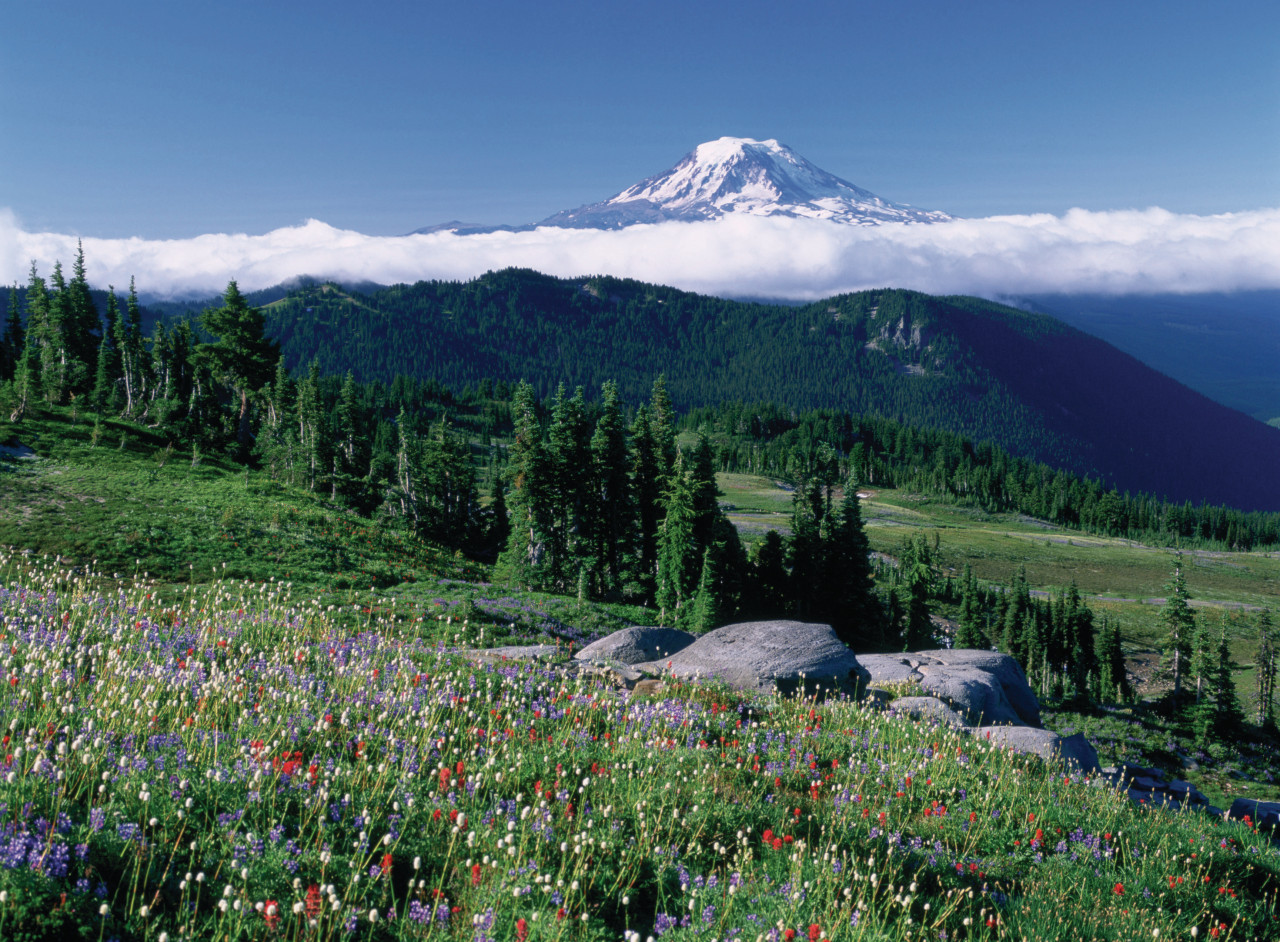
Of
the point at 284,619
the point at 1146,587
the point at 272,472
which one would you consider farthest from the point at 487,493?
the point at 284,619

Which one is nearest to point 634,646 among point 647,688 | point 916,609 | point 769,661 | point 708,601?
point 769,661

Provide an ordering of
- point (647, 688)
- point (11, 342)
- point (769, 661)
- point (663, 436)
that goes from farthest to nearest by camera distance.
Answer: point (11, 342), point (663, 436), point (769, 661), point (647, 688)

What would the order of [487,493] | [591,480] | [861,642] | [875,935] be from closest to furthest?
1. [875,935]
2. [591,480]
3. [861,642]
4. [487,493]

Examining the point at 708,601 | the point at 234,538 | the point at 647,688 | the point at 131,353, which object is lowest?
the point at 708,601

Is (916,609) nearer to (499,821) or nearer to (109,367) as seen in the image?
(499,821)

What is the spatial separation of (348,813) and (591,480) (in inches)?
1700

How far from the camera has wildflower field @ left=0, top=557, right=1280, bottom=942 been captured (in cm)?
439

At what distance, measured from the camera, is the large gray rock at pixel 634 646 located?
49.6 ft

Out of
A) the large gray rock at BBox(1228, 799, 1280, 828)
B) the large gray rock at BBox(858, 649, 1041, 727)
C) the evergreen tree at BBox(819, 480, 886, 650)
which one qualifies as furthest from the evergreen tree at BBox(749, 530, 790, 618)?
the large gray rock at BBox(1228, 799, 1280, 828)

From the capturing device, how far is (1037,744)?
40.4ft

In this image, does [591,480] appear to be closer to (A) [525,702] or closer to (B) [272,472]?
→ (B) [272,472]

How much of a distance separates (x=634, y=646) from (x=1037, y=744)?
329 inches

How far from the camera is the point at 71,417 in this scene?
1785 inches

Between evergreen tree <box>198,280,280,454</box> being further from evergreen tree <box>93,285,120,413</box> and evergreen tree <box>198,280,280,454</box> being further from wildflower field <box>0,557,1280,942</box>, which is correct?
wildflower field <box>0,557,1280,942</box>
